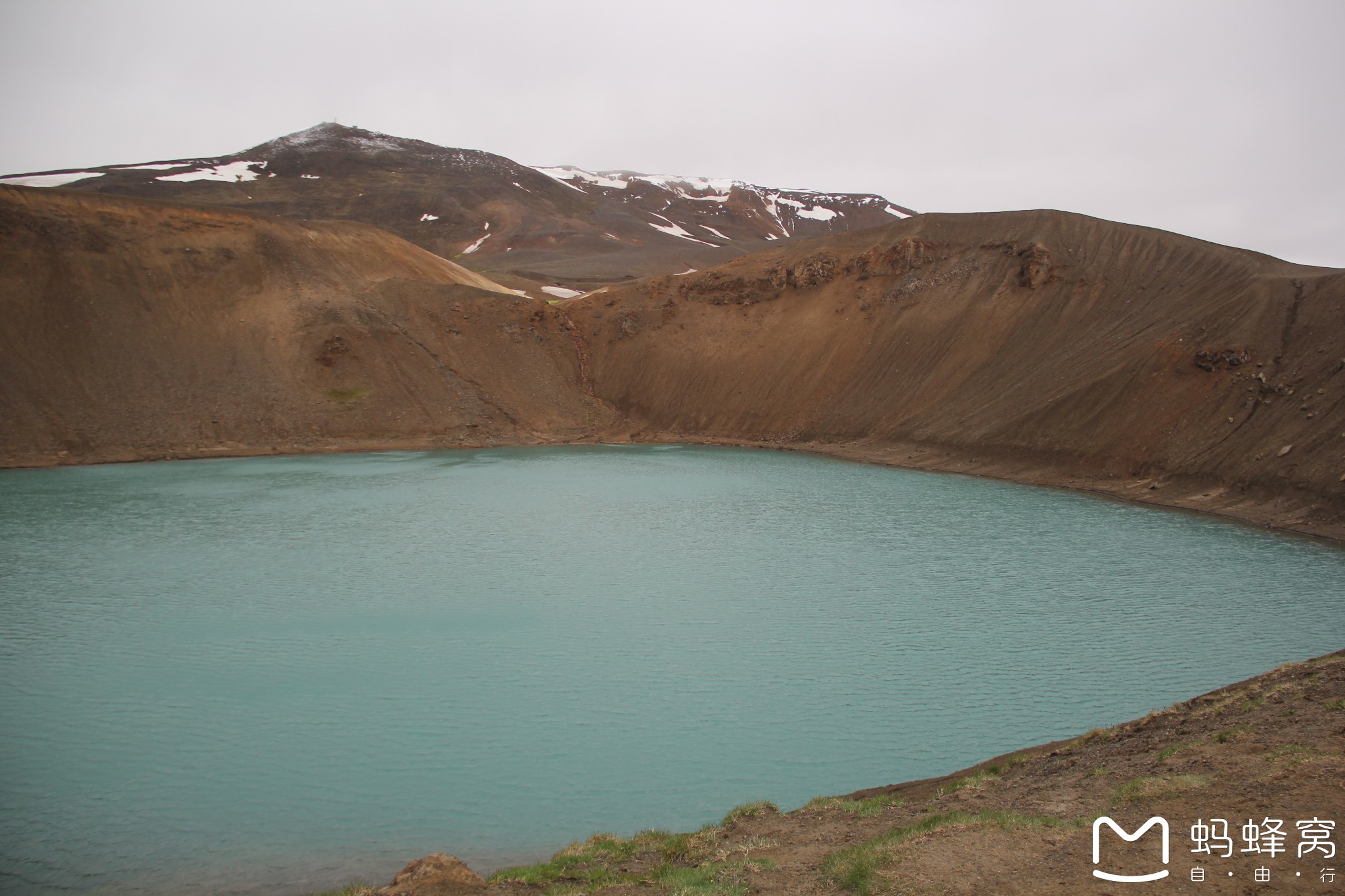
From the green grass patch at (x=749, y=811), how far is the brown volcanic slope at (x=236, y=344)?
43178 millimetres

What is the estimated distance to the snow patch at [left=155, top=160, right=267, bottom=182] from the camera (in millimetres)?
121562

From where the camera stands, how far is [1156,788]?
24.4ft

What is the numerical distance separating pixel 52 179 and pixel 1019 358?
121991 mm

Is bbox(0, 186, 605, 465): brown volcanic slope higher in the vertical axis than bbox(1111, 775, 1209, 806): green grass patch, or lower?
higher

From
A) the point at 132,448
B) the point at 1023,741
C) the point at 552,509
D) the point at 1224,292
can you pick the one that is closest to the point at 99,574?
the point at 552,509

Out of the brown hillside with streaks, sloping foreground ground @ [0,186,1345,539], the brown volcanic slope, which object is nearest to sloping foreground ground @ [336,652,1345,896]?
the brown hillside with streaks

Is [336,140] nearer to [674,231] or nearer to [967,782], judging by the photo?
[674,231]

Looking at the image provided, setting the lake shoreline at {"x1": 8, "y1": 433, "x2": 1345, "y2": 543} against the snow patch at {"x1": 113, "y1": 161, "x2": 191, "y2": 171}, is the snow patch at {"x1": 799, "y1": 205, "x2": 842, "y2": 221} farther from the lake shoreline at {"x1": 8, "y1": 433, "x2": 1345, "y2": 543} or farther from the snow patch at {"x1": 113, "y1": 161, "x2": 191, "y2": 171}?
the lake shoreline at {"x1": 8, "y1": 433, "x2": 1345, "y2": 543}

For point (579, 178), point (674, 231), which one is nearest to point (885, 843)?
point (674, 231)

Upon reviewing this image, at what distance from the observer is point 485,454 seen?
47656 millimetres

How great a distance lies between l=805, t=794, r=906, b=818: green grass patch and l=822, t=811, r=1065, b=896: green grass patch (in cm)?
87

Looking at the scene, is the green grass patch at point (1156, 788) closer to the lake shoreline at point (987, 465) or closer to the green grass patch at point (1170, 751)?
the green grass patch at point (1170, 751)

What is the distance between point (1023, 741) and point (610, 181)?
169403mm

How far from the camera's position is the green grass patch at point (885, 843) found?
254 inches
